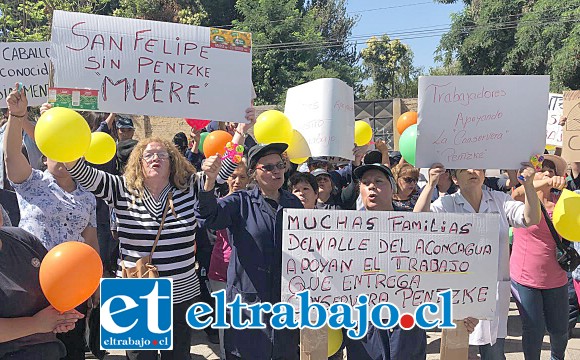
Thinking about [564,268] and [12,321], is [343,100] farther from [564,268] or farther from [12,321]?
[12,321]

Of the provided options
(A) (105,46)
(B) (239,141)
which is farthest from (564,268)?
(A) (105,46)

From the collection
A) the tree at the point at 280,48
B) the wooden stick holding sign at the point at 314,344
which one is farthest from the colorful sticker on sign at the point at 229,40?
the tree at the point at 280,48

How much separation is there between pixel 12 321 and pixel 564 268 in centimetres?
354

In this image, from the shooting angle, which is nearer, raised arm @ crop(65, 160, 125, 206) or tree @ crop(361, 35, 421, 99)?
raised arm @ crop(65, 160, 125, 206)

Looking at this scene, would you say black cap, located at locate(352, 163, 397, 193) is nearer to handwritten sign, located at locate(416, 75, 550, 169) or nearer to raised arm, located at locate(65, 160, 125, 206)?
handwritten sign, located at locate(416, 75, 550, 169)

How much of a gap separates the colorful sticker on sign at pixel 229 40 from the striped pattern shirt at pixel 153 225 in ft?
2.93

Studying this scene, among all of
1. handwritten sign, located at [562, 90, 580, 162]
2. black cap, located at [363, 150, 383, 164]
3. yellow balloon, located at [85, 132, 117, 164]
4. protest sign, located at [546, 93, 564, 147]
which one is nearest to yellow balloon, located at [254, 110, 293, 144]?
black cap, located at [363, 150, 383, 164]

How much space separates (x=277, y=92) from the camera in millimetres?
24641

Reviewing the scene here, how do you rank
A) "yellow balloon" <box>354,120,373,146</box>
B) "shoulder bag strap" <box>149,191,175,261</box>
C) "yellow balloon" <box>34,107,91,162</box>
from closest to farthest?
"yellow balloon" <box>34,107,91,162</box> < "shoulder bag strap" <box>149,191,175,261</box> < "yellow balloon" <box>354,120,373,146</box>

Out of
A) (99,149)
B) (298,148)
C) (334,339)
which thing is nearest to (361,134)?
(298,148)

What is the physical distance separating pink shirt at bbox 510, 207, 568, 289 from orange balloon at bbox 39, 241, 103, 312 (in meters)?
3.00

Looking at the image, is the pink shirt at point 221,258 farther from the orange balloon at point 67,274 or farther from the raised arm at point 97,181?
the orange balloon at point 67,274

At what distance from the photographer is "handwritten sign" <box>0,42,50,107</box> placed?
14.1ft

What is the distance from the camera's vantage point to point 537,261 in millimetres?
3951
